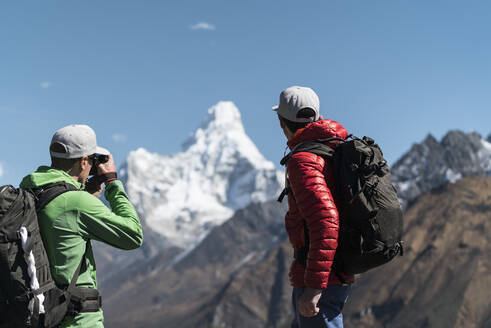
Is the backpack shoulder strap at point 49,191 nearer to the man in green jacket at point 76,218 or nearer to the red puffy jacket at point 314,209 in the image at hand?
the man in green jacket at point 76,218

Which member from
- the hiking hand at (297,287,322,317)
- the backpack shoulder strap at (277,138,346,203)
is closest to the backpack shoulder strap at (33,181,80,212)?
the backpack shoulder strap at (277,138,346,203)

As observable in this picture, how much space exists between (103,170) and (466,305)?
15035 centimetres

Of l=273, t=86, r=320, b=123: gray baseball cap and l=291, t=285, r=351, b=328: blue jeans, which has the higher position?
l=273, t=86, r=320, b=123: gray baseball cap

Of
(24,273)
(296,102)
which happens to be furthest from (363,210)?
(24,273)

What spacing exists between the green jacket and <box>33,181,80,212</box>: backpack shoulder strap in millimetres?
42

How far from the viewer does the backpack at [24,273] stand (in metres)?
5.95

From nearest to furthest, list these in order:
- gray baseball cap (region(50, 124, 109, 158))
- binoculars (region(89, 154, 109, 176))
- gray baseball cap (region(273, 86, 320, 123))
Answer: gray baseball cap (region(50, 124, 109, 158)) → gray baseball cap (region(273, 86, 320, 123)) → binoculars (region(89, 154, 109, 176))

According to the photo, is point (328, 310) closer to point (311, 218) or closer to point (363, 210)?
point (311, 218)

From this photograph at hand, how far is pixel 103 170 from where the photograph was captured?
7.23 metres

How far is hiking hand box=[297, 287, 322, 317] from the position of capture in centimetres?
627

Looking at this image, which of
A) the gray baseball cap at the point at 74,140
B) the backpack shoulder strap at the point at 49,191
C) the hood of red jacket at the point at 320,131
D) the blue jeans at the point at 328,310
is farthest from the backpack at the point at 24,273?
the hood of red jacket at the point at 320,131

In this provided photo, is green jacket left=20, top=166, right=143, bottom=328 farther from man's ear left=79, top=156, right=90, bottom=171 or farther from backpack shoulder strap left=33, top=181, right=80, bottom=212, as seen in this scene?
man's ear left=79, top=156, right=90, bottom=171

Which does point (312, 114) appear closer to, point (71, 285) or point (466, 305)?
point (71, 285)

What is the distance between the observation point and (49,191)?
21.0 ft
